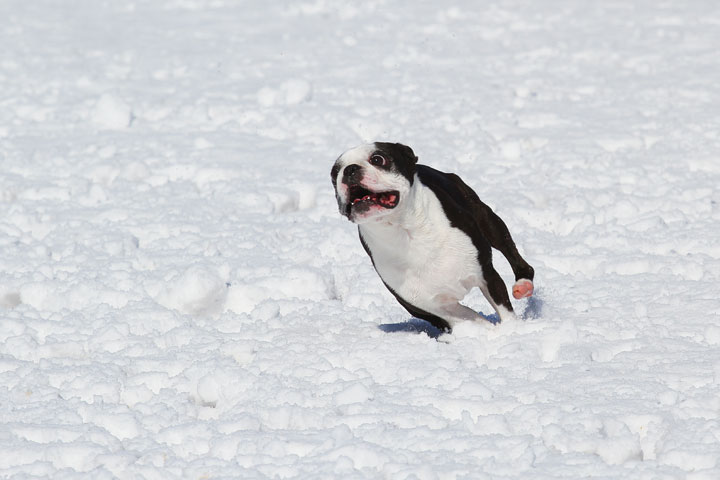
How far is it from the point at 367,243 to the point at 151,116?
5.35 meters

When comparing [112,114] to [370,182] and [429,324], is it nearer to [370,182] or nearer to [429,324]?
[429,324]

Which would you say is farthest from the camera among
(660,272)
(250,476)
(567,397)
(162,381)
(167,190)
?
(167,190)

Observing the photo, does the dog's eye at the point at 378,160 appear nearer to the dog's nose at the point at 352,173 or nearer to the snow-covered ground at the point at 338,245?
the dog's nose at the point at 352,173

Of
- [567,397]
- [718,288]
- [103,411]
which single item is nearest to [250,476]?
[103,411]

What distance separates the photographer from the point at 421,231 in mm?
4434

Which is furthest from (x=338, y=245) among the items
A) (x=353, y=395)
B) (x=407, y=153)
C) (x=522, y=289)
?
(x=353, y=395)

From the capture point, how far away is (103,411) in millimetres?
4039

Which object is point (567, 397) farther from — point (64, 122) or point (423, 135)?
point (64, 122)

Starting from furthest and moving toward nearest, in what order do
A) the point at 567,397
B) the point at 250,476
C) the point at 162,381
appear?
the point at 162,381
the point at 567,397
the point at 250,476

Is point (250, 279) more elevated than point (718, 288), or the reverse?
point (718, 288)

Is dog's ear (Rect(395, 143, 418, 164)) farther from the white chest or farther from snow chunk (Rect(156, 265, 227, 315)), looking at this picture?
snow chunk (Rect(156, 265, 227, 315))

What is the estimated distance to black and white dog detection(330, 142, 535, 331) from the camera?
13.9 feet

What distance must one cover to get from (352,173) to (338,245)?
2.13 meters

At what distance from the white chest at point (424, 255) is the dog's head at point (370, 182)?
0.14 meters
